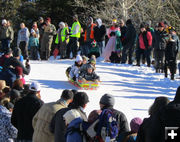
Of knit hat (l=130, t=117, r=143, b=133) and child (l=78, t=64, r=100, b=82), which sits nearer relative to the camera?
knit hat (l=130, t=117, r=143, b=133)

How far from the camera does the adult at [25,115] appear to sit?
6.61 m

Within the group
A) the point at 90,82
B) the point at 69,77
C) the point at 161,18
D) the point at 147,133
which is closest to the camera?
the point at 147,133

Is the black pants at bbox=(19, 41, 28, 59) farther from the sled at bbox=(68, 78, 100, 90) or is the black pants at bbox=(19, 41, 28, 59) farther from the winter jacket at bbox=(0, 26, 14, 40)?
the sled at bbox=(68, 78, 100, 90)

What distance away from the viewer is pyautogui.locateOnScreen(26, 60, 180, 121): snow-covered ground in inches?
461

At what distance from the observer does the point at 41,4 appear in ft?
99.6

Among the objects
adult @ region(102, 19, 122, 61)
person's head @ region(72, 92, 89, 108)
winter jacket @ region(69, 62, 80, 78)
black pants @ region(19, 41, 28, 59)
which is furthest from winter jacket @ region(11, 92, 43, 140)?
black pants @ region(19, 41, 28, 59)

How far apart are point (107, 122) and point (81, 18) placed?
25.9 meters

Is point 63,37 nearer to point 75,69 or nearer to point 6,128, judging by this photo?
point 75,69

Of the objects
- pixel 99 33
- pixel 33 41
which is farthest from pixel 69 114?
pixel 33 41

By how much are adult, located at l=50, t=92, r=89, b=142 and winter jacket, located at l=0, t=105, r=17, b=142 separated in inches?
36.7

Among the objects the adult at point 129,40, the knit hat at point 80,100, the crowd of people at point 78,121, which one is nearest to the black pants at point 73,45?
the adult at point 129,40

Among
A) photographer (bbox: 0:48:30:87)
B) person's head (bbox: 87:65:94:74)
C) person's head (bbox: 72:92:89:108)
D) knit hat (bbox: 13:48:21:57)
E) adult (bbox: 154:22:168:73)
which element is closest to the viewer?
person's head (bbox: 72:92:89:108)

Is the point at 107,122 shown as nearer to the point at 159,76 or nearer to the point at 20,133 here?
the point at 20,133

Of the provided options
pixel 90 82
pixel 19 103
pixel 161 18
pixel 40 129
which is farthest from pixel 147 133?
pixel 161 18
